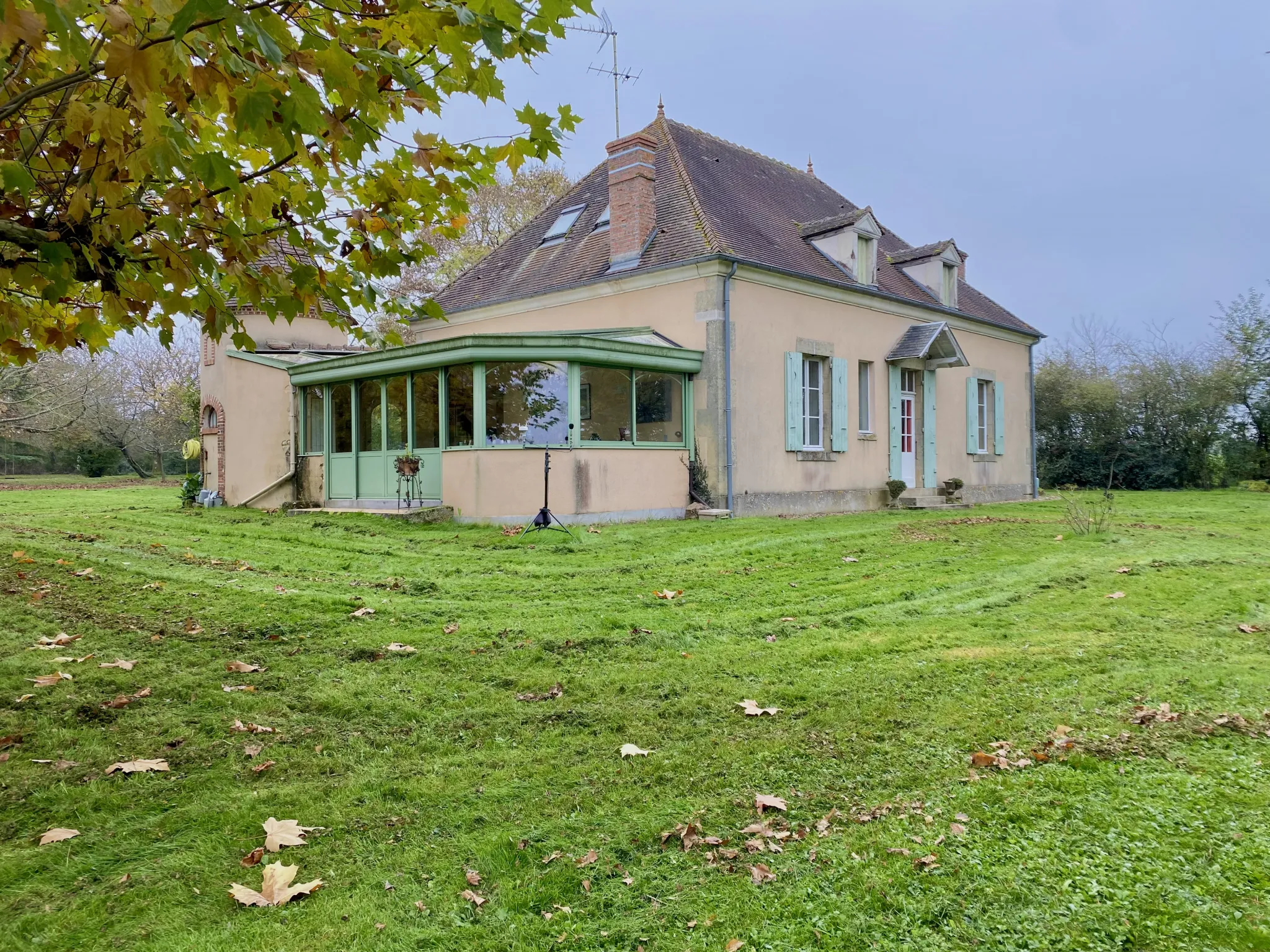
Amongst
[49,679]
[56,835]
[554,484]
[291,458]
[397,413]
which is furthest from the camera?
[291,458]

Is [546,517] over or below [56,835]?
over

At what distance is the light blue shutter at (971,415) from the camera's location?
19969 millimetres

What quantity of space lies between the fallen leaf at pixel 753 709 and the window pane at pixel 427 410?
9788 millimetres

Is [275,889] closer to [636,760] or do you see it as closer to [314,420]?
[636,760]

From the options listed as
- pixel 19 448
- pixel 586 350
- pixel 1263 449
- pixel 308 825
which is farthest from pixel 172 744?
pixel 19 448

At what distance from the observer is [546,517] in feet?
37.2

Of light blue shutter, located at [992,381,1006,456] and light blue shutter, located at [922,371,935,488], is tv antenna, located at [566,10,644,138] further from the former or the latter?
light blue shutter, located at [992,381,1006,456]

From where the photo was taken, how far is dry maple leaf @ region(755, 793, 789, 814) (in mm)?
2959

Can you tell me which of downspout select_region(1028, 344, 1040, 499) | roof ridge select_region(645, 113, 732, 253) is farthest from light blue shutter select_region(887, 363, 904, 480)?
downspout select_region(1028, 344, 1040, 499)

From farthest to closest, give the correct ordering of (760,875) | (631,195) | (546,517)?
(631,195) → (546,517) → (760,875)

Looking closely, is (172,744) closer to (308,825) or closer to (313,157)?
(308,825)

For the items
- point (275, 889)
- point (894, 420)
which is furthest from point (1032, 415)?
point (275, 889)

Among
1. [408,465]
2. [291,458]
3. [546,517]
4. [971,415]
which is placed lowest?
[546,517]

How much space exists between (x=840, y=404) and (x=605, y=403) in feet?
18.0
